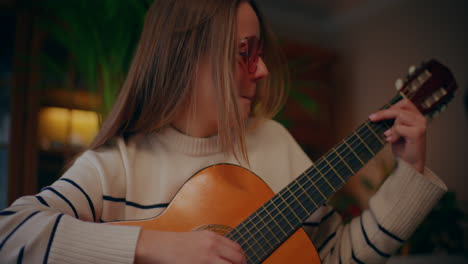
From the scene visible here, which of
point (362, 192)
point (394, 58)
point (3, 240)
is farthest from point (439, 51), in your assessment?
point (3, 240)

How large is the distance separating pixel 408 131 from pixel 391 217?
0.19 meters

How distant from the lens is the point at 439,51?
2.60 m

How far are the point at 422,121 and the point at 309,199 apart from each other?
11.6 inches

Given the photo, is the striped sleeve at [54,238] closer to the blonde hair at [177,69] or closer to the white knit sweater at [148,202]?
the white knit sweater at [148,202]

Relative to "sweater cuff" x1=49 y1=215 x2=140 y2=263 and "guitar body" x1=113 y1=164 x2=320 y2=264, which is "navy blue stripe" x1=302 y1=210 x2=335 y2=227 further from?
"sweater cuff" x1=49 y1=215 x2=140 y2=263

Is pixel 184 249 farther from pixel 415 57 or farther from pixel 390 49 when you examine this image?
pixel 390 49

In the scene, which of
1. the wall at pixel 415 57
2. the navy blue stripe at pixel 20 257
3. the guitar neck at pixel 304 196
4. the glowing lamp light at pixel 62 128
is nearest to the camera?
the navy blue stripe at pixel 20 257

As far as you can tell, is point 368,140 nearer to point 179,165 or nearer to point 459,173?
point 179,165

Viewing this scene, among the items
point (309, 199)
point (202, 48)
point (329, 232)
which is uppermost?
point (202, 48)

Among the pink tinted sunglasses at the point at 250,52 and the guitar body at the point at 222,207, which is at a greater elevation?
the pink tinted sunglasses at the point at 250,52

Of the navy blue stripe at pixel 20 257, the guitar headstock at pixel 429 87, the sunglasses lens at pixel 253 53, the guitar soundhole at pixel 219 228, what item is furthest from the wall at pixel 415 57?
the navy blue stripe at pixel 20 257

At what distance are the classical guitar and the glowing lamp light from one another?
1881 mm

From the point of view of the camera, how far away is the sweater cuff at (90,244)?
1.66 feet

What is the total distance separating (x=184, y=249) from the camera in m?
0.53
